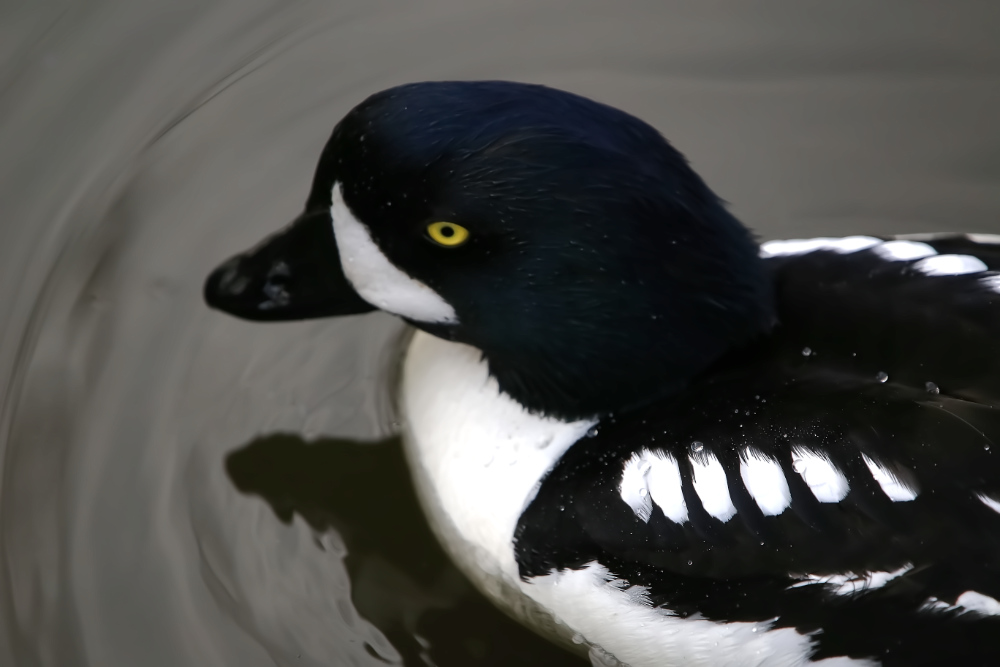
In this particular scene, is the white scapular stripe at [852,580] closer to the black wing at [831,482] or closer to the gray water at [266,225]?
the black wing at [831,482]

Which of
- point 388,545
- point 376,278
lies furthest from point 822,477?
point 388,545

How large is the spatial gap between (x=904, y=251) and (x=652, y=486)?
773mm

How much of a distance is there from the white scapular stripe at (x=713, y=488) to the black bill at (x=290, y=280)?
829 mm

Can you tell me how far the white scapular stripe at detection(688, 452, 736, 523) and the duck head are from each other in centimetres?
26

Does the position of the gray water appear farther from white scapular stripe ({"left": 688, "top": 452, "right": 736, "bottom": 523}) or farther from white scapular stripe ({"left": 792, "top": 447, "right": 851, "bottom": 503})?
white scapular stripe ({"left": 792, "top": 447, "right": 851, "bottom": 503})

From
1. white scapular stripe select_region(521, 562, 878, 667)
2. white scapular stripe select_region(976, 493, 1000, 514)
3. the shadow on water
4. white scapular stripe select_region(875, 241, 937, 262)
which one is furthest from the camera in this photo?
the shadow on water

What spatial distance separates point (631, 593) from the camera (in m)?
2.10

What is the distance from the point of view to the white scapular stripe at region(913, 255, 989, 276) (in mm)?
2150

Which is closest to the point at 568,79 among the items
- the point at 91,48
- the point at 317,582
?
the point at 91,48

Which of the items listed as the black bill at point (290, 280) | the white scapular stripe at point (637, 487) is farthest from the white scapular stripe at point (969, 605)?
the black bill at point (290, 280)

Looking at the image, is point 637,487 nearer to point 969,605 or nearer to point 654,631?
point 654,631

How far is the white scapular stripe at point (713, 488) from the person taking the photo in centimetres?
194

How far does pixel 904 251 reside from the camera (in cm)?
222

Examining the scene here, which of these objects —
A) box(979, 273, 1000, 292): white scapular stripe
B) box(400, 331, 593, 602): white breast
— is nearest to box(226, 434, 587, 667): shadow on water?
box(400, 331, 593, 602): white breast
